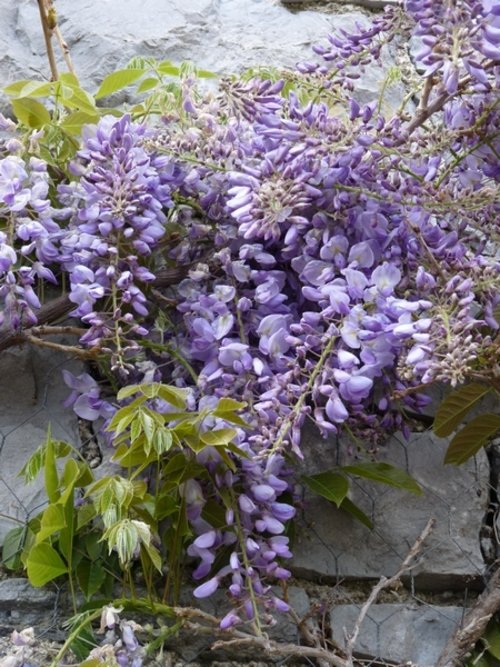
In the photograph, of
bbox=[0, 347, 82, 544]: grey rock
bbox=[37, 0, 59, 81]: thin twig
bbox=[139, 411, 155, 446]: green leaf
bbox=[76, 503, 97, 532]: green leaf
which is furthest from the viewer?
bbox=[37, 0, 59, 81]: thin twig

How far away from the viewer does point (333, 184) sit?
1.17 meters

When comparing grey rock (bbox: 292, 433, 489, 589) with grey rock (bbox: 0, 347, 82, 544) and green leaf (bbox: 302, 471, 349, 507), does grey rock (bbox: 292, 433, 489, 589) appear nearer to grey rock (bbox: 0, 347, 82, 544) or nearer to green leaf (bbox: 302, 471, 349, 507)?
green leaf (bbox: 302, 471, 349, 507)

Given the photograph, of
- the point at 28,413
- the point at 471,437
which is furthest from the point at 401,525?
the point at 28,413

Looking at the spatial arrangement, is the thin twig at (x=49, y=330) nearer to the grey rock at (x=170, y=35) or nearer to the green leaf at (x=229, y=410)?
the green leaf at (x=229, y=410)

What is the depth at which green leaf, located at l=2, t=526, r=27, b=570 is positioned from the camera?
3.82 feet

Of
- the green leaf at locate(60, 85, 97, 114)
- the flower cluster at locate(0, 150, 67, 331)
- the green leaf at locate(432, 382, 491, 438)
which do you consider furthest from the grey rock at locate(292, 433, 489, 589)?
the green leaf at locate(60, 85, 97, 114)

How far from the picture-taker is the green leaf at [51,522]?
1.08 meters

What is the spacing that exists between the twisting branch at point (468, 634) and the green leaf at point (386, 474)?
0.49 feet

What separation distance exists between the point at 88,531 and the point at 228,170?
0.45 m

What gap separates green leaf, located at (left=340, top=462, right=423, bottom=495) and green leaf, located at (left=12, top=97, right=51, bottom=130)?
0.57 m

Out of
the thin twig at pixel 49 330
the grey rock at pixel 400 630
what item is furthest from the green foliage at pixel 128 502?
the grey rock at pixel 400 630

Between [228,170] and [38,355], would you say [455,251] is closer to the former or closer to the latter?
[228,170]

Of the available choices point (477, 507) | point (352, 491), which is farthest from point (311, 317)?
point (477, 507)

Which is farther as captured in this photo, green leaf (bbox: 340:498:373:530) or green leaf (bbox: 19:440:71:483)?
green leaf (bbox: 340:498:373:530)
